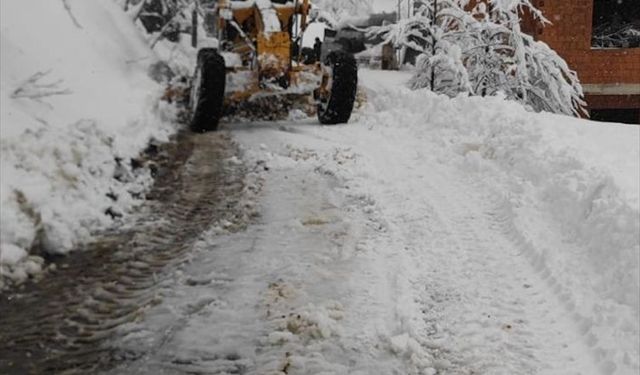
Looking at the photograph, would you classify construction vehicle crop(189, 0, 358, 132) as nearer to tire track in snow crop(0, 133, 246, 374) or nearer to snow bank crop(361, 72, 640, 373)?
snow bank crop(361, 72, 640, 373)

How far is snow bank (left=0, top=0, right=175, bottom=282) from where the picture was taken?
5.79m

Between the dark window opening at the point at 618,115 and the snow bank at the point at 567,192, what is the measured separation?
27.8ft

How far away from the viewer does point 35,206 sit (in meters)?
5.84

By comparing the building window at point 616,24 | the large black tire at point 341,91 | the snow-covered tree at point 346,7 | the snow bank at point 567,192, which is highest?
the snow-covered tree at point 346,7

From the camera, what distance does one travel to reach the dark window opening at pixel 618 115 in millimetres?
17703

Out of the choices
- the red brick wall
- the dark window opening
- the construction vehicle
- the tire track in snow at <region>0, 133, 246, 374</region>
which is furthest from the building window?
the tire track in snow at <region>0, 133, 246, 374</region>

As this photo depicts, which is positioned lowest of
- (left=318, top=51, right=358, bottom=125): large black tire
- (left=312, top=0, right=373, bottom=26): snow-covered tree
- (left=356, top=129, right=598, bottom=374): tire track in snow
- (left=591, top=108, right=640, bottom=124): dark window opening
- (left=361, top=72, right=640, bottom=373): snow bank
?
(left=591, top=108, right=640, bottom=124): dark window opening

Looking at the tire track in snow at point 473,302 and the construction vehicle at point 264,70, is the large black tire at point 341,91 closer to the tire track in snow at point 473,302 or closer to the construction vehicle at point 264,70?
the construction vehicle at point 264,70

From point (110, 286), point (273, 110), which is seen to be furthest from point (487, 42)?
point (110, 286)

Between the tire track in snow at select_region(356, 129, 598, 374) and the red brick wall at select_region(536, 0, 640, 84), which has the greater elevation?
the red brick wall at select_region(536, 0, 640, 84)

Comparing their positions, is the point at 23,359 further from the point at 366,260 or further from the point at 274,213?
the point at 274,213

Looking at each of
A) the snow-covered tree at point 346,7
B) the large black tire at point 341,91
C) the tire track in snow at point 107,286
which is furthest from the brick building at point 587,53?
the snow-covered tree at point 346,7

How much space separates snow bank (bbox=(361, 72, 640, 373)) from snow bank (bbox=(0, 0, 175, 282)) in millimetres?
3588

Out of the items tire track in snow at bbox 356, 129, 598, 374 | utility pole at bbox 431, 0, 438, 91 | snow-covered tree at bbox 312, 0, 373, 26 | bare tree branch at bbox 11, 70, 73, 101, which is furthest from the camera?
snow-covered tree at bbox 312, 0, 373, 26
